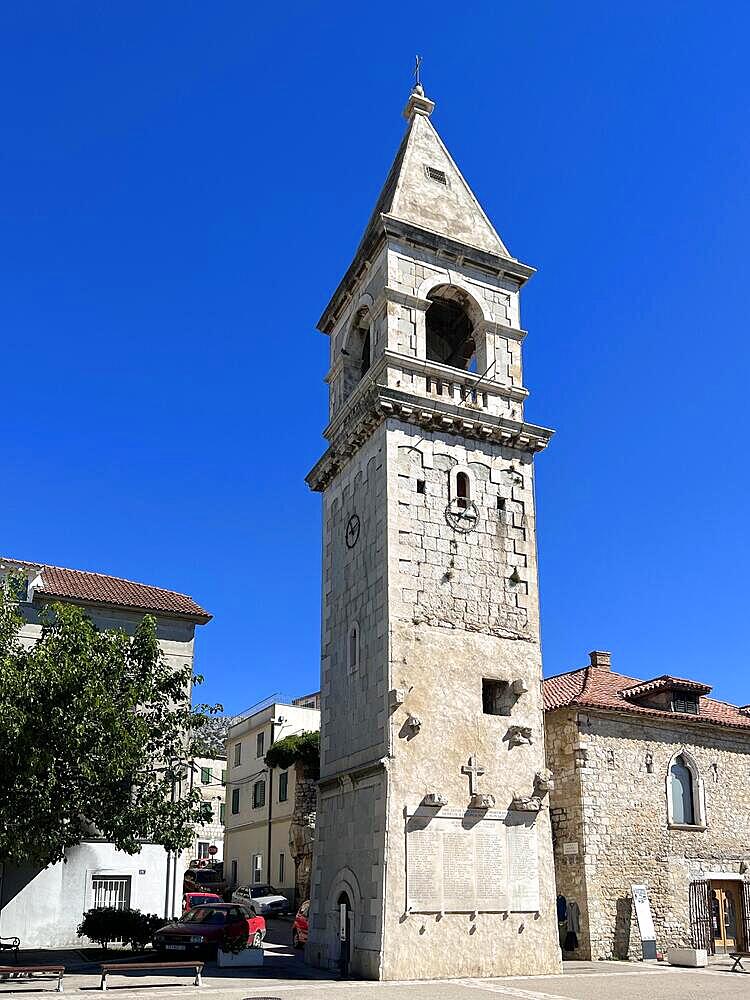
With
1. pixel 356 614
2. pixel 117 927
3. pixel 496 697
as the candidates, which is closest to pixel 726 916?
pixel 496 697

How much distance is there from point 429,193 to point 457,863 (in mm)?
19052

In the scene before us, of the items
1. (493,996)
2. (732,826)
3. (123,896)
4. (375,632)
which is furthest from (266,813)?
(493,996)

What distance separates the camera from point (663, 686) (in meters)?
30.8

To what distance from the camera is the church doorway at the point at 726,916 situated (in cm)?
2894

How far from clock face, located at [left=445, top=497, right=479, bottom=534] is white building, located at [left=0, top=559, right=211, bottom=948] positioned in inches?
387

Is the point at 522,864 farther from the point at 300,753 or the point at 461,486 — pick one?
the point at 300,753

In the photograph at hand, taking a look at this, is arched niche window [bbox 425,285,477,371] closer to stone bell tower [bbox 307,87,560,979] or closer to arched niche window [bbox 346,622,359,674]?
stone bell tower [bbox 307,87,560,979]

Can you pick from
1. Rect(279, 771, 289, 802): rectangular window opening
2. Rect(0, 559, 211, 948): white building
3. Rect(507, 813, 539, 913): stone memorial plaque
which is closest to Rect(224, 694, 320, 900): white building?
Rect(279, 771, 289, 802): rectangular window opening

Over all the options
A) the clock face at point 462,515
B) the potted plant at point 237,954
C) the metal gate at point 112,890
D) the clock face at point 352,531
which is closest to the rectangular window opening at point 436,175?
the clock face at point 462,515

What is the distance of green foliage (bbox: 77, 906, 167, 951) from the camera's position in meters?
24.5

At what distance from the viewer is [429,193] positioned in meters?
29.0

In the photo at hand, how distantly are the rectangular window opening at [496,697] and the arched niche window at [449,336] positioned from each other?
33.7ft

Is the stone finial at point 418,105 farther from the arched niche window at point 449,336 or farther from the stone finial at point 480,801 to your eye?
the stone finial at point 480,801

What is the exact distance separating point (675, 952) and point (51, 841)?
16.8 m
